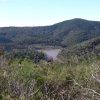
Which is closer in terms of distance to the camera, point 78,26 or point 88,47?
point 88,47

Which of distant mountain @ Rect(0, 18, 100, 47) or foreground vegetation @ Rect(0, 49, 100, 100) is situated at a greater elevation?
foreground vegetation @ Rect(0, 49, 100, 100)

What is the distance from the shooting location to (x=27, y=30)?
195875mm

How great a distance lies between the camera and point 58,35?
582 ft

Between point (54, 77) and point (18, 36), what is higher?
point (54, 77)

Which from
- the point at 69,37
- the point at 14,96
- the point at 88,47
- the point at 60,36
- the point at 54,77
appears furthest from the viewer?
the point at 60,36

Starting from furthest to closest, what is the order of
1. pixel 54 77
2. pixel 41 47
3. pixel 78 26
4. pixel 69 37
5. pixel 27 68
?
1. pixel 78 26
2. pixel 69 37
3. pixel 41 47
4. pixel 54 77
5. pixel 27 68

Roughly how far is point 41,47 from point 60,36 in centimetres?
3169

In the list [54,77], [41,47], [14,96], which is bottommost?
Answer: [41,47]

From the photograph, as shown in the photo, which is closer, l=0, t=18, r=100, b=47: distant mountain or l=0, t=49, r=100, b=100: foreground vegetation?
l=0, t=49, r=100, b=100: foreground vegetation

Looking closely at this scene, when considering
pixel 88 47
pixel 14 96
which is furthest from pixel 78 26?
pixel 14 96

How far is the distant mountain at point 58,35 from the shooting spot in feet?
503

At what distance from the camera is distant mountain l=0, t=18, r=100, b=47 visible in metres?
153

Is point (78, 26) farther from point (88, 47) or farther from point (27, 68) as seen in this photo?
point (27, 68)

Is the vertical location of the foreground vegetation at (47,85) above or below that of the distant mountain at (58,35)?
above
